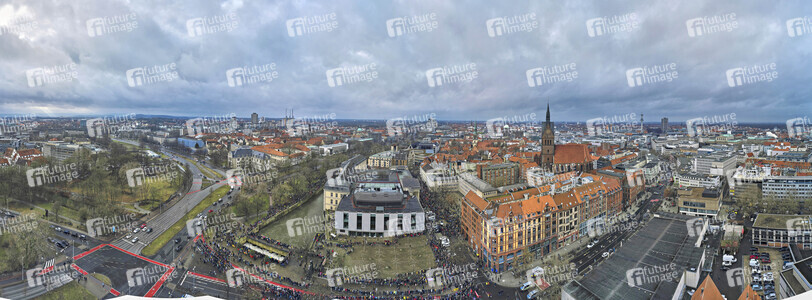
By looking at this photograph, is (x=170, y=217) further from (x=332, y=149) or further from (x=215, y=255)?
(x=332, y=149)

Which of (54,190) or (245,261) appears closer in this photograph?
(245,261)

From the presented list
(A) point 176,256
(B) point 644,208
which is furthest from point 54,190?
(B) point 644,208

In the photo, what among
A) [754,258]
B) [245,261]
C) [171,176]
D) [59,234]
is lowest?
[754,258]

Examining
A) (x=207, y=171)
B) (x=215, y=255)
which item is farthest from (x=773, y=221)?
(x=207, y=171)

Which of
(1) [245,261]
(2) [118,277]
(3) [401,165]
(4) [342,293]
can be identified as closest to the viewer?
(4) [342,293]

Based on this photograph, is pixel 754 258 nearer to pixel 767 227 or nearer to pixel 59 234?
pixel 767 227

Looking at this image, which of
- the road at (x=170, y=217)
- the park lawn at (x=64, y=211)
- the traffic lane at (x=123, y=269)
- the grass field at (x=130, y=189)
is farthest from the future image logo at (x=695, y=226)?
the park lawn at (x=64, y=211)

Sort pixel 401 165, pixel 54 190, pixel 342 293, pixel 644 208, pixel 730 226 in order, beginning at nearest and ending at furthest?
pixel 342 293 < pixel 730 226 < pixel 54 190 < pixel 644 208 < pixel 401 165
